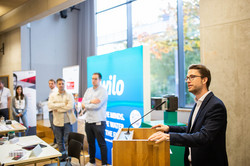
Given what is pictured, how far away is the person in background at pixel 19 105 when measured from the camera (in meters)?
6.02

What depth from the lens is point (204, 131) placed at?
1532mm

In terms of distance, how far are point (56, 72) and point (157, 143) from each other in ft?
26.1

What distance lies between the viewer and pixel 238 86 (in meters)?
2.57

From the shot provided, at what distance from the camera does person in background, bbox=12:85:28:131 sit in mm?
6016

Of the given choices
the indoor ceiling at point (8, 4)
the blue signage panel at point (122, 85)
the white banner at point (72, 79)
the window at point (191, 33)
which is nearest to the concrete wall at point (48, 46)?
the indoor ceiling at point (8, 4)

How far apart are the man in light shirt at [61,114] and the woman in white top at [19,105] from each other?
2.01m

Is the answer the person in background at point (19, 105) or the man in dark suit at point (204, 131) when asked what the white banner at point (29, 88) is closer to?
the person in background at point (19, 105)

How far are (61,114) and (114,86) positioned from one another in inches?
50.0

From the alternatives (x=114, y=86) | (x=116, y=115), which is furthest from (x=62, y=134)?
(x=114, y=86)

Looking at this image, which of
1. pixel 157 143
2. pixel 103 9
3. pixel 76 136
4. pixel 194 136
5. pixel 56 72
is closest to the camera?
pixel 157 143

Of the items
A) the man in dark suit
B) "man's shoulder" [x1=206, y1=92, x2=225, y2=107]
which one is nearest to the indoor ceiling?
the man in dark suit

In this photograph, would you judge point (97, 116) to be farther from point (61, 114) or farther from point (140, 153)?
point (140, 153)

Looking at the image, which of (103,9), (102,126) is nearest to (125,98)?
(102,126)

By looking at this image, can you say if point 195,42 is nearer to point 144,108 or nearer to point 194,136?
point 144,108
